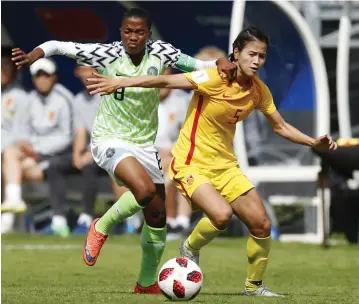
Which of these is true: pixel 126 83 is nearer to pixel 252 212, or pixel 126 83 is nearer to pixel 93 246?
pixel 252 212

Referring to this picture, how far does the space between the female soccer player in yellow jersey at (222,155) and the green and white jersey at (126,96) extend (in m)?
0.35

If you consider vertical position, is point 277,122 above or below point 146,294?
above

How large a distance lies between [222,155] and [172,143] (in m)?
7.78

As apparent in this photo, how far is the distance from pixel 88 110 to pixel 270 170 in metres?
3.11

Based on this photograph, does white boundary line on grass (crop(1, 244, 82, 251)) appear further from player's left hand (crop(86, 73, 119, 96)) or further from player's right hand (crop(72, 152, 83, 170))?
player's left hand (crop(86, 73, 119, 96))

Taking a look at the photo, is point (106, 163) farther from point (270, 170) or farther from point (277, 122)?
point (270, 170)

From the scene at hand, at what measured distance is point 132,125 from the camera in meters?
9.22

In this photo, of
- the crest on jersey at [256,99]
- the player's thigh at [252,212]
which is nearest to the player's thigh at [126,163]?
the player's thigh at [252,212]

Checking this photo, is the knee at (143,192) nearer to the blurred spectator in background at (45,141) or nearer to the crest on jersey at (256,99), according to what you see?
the crest on jersey at (256,99)

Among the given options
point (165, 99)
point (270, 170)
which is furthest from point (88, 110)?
point (270, 170)

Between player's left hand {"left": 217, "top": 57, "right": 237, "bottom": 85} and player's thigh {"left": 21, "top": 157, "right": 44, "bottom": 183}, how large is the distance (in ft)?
27.5

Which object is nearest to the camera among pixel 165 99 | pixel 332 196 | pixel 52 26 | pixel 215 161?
pixel 215 161

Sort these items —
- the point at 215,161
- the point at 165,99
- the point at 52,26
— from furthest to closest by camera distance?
the point at 52,26 → the point at 165,99 → the point at 215,161

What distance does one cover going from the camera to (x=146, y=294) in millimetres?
8977
